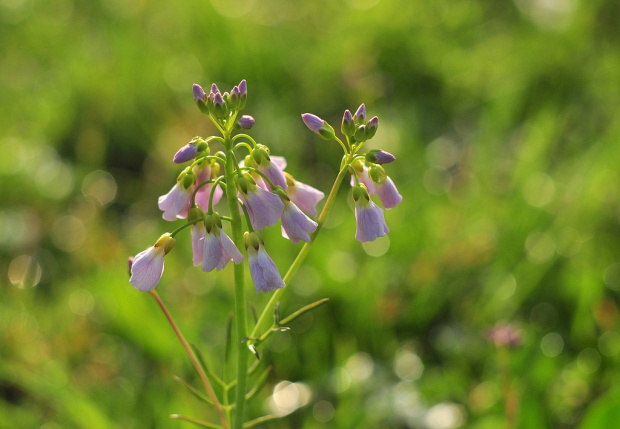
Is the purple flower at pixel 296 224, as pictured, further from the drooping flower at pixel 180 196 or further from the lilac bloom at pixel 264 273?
the drooping flower at pixel 180 196

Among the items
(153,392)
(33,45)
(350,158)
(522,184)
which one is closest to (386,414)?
(153,392)

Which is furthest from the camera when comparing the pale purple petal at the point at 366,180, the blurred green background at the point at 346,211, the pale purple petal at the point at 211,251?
the blurred green background at the point at 346,211

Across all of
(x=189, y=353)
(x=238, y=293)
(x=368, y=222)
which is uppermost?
(x=368, y=222)

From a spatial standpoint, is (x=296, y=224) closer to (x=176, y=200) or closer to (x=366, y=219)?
(x=366, y=219)

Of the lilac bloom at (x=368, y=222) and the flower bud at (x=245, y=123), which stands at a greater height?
the flower bud at (x=245, y=123)

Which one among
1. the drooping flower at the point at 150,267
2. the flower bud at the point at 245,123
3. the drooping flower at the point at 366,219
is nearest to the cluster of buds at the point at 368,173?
the drooping flower at the point at 366,219

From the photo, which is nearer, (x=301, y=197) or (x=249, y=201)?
(x=249, y=201)

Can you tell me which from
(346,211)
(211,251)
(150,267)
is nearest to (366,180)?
(211,251)

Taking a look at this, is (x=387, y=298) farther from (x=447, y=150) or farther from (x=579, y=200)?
(x=447, y=150)

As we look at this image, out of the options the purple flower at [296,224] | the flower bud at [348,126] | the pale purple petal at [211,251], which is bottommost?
the pale purple petal at [211,251]
